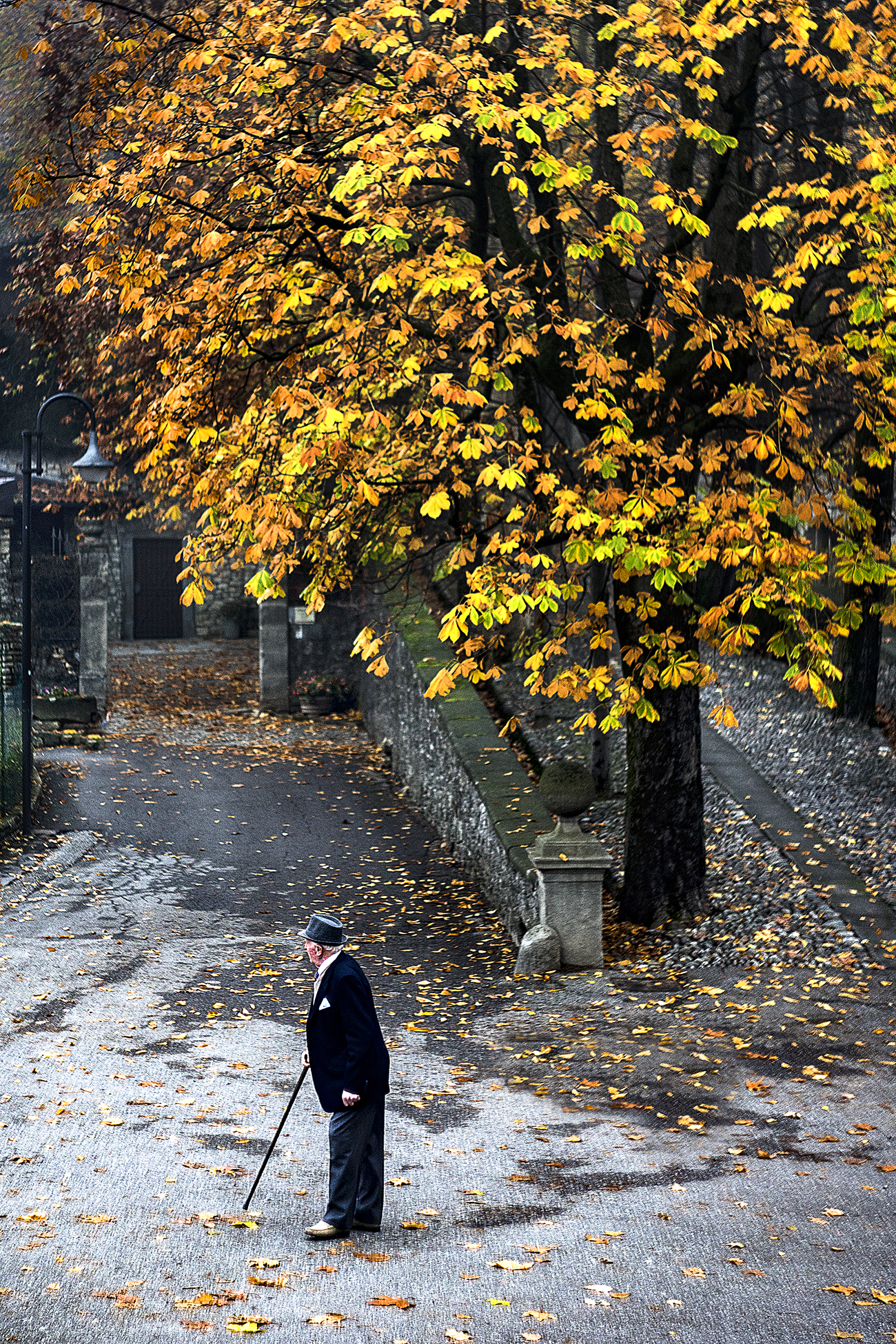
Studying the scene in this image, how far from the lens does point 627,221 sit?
9.23 m

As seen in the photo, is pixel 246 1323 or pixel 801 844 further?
pixel 801 844

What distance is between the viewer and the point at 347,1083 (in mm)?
5879

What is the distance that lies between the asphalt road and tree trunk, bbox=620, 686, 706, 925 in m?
1.04

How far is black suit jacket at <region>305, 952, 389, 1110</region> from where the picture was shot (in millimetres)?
5910

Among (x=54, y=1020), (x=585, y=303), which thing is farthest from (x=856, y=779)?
(x=54, y=1020)

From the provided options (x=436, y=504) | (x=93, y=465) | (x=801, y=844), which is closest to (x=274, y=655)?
(x=93, y=465)

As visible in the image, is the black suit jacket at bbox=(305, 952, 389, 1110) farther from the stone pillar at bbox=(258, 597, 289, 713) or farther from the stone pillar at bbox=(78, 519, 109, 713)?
the stone pillar at bbox=(258, 597, 289, 713)

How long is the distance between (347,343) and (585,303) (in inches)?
193

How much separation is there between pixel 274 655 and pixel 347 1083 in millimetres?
17623

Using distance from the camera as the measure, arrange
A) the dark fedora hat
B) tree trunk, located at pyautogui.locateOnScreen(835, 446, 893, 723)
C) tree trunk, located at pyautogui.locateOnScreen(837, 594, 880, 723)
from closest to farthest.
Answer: the dark fedora hat
tree trunk, located at pyautogui.locateOnScreen(835, 446, 893, 723)
tree trunk, located at pyautogui.locateOnScreen(837, 594, 880, 723)

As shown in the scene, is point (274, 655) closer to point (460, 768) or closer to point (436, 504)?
point (460, 768)

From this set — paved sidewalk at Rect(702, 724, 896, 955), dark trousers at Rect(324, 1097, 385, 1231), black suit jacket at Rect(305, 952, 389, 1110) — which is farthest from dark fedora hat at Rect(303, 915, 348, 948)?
paved sidewalk at Rect(702, 724, 896, 955)

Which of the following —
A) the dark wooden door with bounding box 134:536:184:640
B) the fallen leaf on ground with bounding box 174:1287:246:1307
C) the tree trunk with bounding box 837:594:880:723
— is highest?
the dark wooden door with bounding box 134:536:184:640

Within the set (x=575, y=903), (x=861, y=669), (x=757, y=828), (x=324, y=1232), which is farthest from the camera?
(x=861, y=669)
